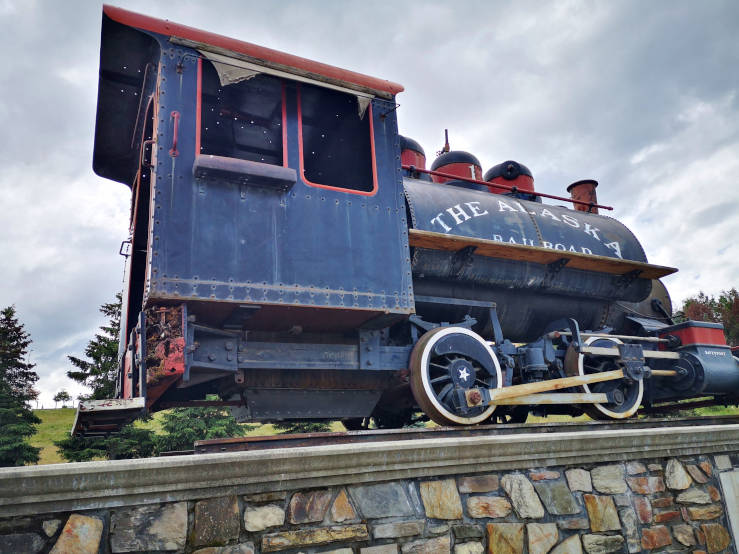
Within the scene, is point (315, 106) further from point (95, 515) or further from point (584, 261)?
point (95, 515)

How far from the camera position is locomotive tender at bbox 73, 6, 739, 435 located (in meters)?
3.83

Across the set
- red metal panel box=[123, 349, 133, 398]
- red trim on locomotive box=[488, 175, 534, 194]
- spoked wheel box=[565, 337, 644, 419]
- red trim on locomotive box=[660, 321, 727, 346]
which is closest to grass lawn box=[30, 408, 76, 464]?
red metal panel box=[123, 349, 133, 398]

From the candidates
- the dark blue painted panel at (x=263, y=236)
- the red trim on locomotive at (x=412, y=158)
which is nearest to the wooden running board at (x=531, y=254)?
the dark blue painted panel at (x=263, y=236)

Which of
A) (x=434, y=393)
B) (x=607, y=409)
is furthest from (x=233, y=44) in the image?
(x=607, y=409)

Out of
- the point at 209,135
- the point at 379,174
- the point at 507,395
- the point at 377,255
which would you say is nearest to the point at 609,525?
the point at 507,395

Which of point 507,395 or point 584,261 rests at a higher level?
point 584,261

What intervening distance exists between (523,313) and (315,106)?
3169 mm

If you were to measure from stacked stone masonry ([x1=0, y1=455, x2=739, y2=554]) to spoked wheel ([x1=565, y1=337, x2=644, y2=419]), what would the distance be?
139cm

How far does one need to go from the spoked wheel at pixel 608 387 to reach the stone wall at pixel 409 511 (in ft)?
4.72

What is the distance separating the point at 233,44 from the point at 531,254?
344cm

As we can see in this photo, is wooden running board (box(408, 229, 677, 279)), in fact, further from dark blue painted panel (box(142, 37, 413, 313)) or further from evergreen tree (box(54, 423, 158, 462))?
evergreen tree (box(54, 423, 158, 462))

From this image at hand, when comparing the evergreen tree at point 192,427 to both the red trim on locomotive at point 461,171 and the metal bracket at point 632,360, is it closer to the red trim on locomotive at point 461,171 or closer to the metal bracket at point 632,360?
the red trim on locomotive at point 461,171

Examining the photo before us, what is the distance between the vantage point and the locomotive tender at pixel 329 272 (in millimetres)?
3830

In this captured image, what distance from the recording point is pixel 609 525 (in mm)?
3145
